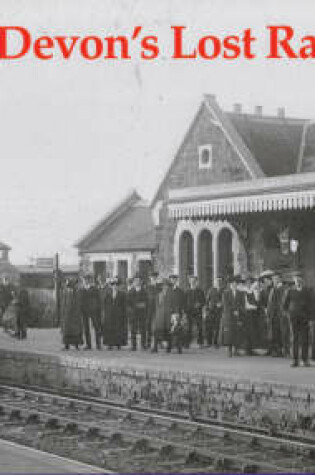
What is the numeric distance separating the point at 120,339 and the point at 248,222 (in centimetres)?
541

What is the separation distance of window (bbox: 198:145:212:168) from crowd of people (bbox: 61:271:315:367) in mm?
8243

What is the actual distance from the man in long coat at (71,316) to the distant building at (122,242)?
15096 mm

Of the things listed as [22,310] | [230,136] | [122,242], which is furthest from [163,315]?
[122,242]

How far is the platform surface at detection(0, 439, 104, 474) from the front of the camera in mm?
8938

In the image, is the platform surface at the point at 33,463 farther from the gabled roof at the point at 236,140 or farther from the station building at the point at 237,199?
the gabled roof at the point at 236,140

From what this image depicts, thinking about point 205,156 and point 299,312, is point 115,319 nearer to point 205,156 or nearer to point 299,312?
point 299,312

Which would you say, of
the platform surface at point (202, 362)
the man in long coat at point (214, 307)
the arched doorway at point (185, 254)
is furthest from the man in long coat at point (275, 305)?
the arched doorway at point (185, 254)

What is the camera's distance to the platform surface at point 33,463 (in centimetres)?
894

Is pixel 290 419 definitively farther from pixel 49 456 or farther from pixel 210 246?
pixel 210 246

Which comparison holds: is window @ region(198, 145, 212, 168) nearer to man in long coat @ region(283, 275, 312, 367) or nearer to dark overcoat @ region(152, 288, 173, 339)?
dark overcoat @ region(152, 288, 173, 339)

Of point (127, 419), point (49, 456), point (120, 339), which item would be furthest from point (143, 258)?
point (49, 456)

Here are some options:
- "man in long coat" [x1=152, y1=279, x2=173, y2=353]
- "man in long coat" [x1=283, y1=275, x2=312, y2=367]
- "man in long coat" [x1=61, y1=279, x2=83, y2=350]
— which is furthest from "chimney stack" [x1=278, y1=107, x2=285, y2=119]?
"man in long coat" [x1=283, y1=275, x2=312, y2=367]

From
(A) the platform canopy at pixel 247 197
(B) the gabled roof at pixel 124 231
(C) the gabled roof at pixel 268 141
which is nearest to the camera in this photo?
(A) the platform canopy at pixel 247 197

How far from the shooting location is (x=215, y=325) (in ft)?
62.8
